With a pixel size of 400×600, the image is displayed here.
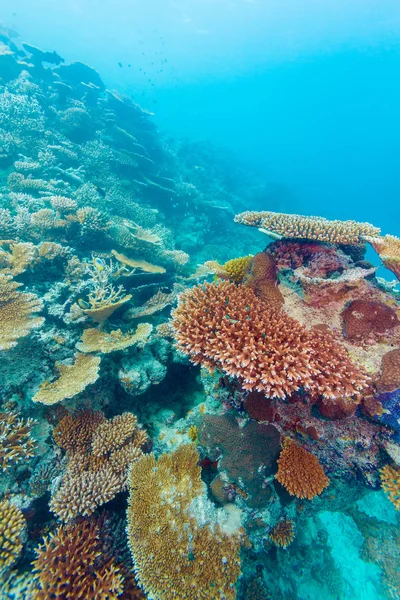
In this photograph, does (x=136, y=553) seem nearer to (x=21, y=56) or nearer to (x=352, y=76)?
(x=21, y=56)

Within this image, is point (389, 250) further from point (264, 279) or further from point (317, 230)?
point (264, 279)

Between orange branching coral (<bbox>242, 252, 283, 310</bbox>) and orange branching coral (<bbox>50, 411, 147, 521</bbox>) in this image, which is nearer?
orange branching coral (<bbox>50, 411, 147, 521</bbox>)

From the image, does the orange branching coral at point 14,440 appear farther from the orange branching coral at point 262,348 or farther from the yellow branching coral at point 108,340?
the orange branching coral at point 262,348

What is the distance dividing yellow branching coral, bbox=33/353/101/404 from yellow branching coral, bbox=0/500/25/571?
1.29 m

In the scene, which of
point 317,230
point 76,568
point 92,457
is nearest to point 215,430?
point 92,457

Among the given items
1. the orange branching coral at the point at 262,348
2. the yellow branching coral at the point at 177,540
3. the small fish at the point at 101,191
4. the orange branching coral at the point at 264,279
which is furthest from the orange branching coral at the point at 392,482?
the small fish at the point at 101,191

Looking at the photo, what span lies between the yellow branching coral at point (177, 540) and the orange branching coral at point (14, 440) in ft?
5.24

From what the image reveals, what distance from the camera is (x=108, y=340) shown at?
4.88 metres

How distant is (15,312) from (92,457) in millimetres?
2798

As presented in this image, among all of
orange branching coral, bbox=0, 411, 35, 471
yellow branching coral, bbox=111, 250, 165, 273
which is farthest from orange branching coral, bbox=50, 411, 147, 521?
yellow branching coral, bbox=111, 250, 165, 273

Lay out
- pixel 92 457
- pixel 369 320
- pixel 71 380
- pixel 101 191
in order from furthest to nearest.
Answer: pixel 101 191
pixel 71 380
pixel 92 457
pixel 369 320

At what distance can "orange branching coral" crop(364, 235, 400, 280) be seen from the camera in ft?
11.6

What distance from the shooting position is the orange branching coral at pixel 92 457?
3443 millimetres

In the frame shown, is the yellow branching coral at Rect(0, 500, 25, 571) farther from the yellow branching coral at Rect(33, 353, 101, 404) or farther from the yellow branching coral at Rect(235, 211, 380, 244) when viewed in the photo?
the yellow branching coral at Rect(235, 211, 380, 244)
